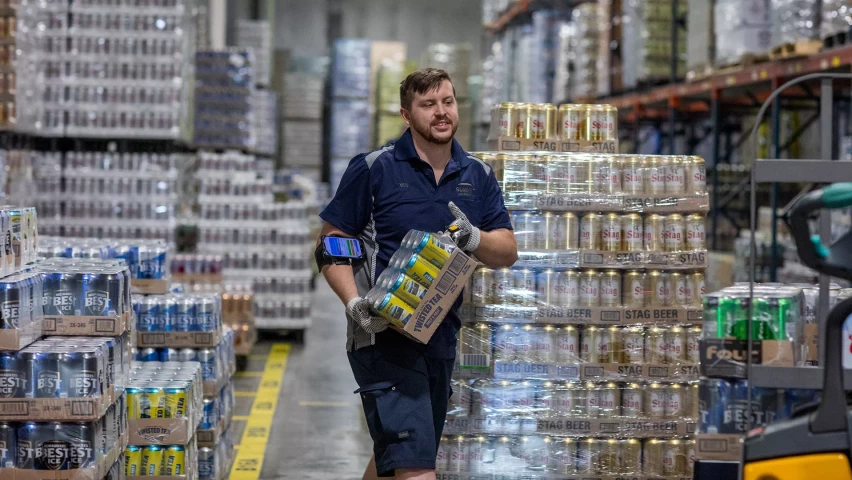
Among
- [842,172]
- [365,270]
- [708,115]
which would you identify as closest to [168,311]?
[365,270]

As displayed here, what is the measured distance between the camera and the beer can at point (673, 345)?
6.05 m

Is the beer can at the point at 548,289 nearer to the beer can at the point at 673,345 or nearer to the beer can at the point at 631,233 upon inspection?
the beer can at the point at 631,233

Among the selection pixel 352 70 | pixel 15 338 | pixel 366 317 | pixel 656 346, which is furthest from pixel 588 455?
pixel 352 70

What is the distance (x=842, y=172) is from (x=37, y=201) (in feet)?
37.5

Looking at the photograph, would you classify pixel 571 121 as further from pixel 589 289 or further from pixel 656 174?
pixel 589 289

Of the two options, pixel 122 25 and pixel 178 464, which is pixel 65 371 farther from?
pixel 122 25

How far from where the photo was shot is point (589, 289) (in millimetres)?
6035

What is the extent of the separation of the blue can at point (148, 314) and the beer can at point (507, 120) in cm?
243

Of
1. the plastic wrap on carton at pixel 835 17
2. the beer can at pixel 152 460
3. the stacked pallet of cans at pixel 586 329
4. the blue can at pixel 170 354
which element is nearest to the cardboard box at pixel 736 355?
the stacked pallet of cans at pixel 586 329

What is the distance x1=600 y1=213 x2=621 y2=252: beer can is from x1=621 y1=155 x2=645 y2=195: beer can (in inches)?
7.1

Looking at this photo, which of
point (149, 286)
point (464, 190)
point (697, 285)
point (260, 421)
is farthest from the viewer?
point (260, 421)

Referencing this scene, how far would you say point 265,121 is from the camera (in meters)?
23.5

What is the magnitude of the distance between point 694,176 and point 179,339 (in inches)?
129

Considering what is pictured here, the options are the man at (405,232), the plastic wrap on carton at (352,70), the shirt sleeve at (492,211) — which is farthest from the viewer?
the plastic wrap on carton at (352,70)
